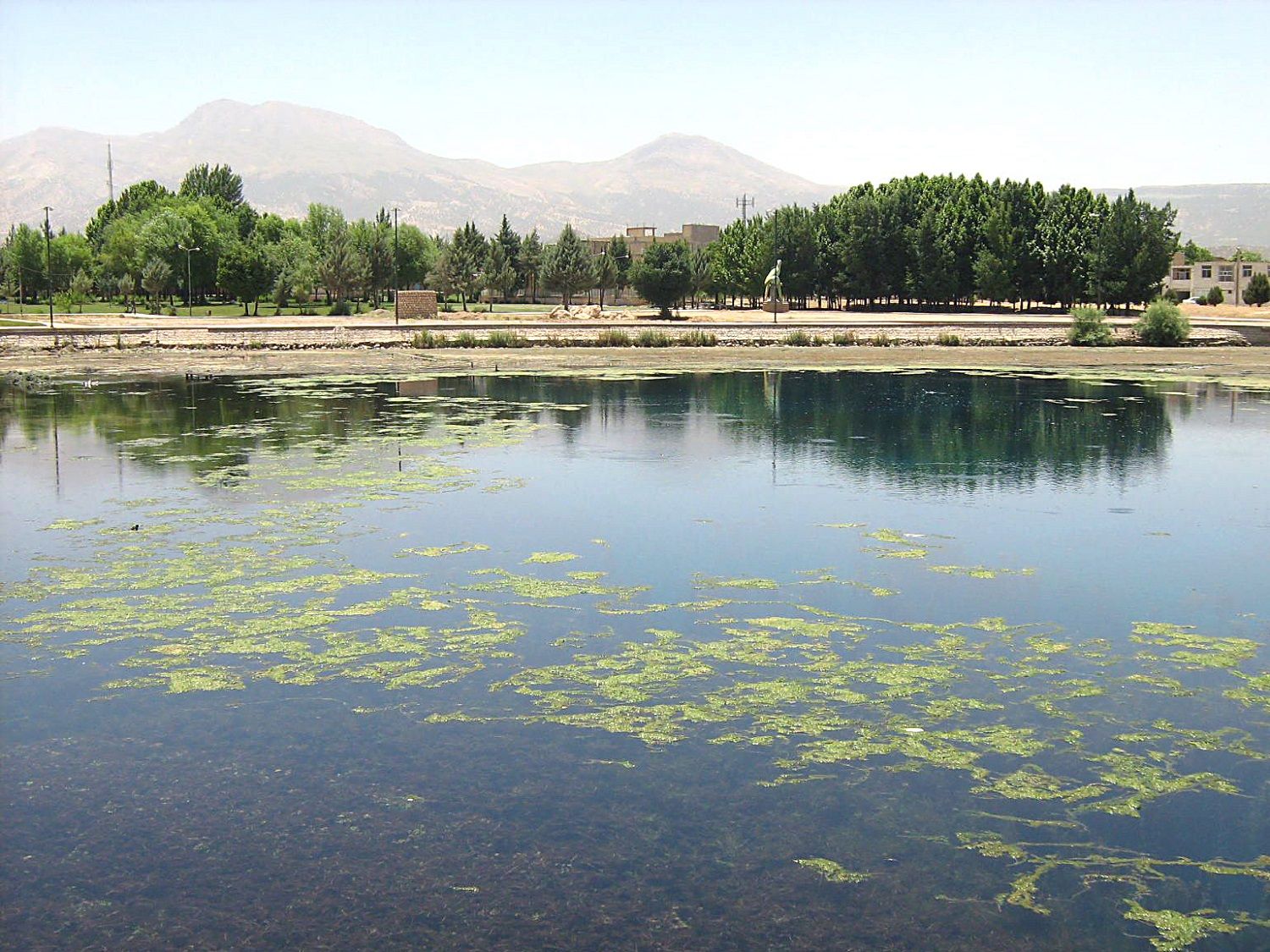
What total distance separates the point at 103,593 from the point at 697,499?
29.0ft

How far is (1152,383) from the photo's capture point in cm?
4103

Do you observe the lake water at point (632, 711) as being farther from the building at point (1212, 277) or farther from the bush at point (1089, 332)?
the building at point (1212, 277)

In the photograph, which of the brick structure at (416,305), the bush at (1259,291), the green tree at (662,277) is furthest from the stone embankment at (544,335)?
the bush at (1259,291)

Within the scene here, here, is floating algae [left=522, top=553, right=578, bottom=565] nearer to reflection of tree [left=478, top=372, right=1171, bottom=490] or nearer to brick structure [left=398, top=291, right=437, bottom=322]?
reflection of tree [left=478, top=372, right=1171, bottom=490]

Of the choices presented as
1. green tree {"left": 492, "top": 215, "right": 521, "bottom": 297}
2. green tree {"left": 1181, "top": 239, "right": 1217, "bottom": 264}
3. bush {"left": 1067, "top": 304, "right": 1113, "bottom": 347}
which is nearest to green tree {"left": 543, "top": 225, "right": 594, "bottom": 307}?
green tree {"left": 492, "top": 215, "right": 521, "bottom": 297}

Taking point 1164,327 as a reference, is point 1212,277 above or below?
above

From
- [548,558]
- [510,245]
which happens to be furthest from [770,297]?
[548,558]

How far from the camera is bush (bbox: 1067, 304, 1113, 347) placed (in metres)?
61.5

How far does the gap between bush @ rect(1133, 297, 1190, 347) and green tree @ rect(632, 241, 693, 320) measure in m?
31.1

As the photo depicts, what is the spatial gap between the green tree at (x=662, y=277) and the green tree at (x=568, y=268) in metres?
9.11

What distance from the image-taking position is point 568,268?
94000 mm

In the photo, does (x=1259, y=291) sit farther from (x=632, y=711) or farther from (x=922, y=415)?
(x=632, y=711)

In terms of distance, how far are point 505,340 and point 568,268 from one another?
120 ft

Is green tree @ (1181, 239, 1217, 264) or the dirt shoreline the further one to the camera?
green tree @ (1181, 239, 1217, 264)
